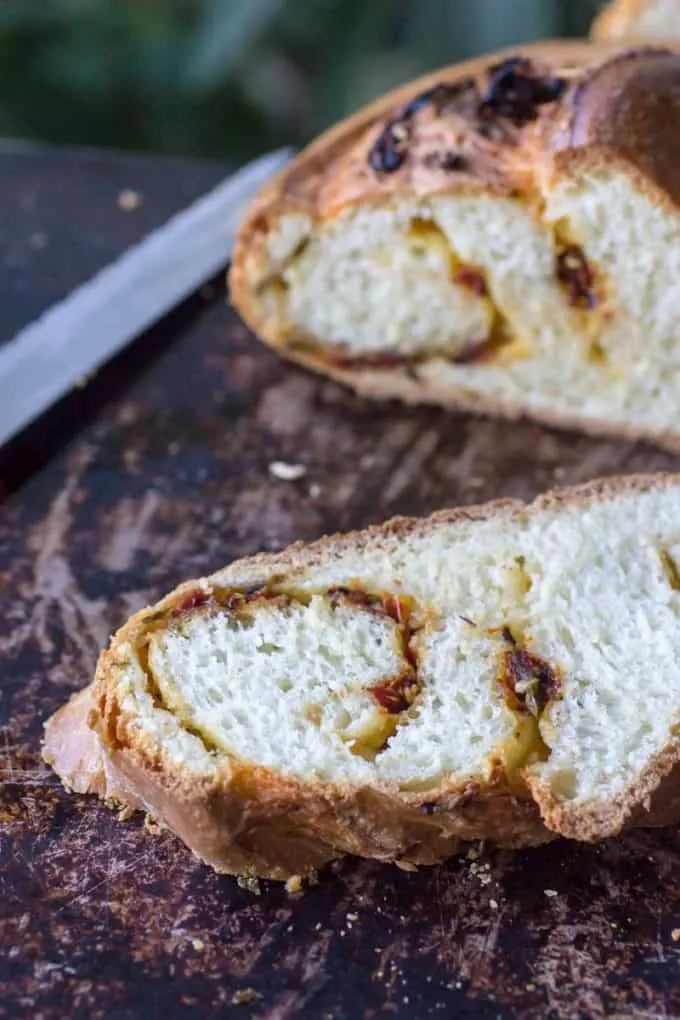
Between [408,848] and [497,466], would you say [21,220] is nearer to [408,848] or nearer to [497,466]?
[497,466]

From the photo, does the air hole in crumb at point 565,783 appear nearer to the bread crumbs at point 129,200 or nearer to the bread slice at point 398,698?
the bread slice at point 398,698

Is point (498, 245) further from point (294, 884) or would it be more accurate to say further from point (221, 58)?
point (221, 58)

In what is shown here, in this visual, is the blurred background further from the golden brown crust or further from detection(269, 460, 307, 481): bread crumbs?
detection(269, 460, 307, 481): bread crumbs

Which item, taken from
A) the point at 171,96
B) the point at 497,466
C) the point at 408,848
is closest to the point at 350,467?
the point at 497,466

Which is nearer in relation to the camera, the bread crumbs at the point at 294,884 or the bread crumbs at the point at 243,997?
the bread crumbs at the point at 243,997

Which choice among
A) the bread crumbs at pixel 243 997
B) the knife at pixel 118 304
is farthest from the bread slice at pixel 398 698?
the knife at pixel 118 304

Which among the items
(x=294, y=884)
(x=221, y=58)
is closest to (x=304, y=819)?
(x=294, y=884)
